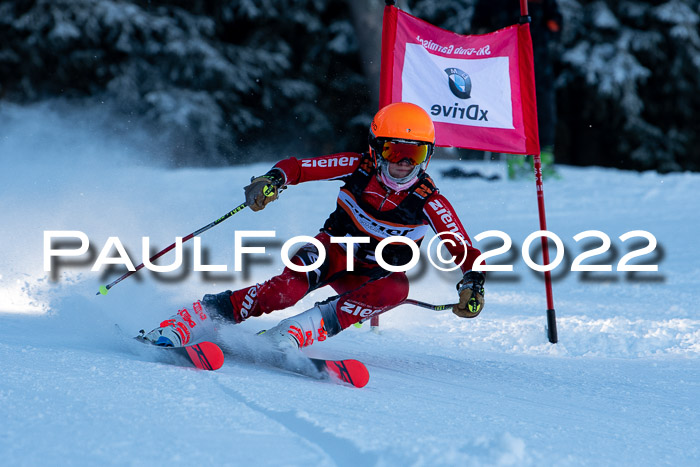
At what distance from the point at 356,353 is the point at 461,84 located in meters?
1.98

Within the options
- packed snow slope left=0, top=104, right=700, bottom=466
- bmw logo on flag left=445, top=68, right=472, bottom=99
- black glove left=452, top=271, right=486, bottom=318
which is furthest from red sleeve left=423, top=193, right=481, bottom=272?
bmw logo on flag left=445, top=68, right=472, bottom=99

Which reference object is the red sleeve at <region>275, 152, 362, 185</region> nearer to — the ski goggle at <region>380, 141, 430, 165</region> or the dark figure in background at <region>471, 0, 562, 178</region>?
the ski goggle at <region>380, 141, 430, 165</region>

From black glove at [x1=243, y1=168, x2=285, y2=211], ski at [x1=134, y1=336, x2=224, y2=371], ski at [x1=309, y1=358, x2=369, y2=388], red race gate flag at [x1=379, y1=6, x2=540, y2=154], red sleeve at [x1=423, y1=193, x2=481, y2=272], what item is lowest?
ski at [x1=309, y1=358, x2=369, y2=388]

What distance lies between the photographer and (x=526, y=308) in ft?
18.1

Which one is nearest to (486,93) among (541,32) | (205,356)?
(205,356)

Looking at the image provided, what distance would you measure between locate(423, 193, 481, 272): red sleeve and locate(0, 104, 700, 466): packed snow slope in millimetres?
552

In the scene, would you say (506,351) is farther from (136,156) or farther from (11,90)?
(11,90)

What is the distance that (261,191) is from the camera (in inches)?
153

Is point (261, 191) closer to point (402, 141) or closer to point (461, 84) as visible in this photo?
point (402, 141)

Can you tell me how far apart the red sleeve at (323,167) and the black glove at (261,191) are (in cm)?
12

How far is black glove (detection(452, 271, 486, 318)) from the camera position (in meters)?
3.60

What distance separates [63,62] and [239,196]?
8.62m

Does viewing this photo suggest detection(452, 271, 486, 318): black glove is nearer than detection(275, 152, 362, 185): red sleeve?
Yes

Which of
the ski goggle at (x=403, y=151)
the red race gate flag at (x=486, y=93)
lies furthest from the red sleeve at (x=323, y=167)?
the red race gate flag at (x=486, y=93)
